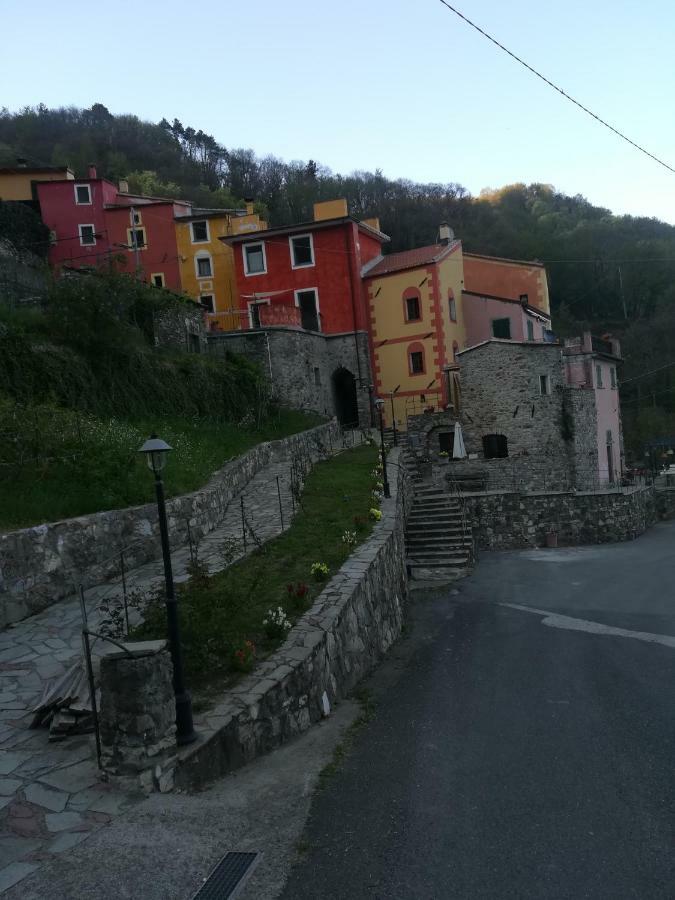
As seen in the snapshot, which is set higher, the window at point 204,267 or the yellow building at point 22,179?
the yellow building at point 22,179

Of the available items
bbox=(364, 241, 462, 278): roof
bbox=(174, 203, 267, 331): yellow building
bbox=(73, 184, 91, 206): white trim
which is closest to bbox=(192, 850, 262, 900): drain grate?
bbox=(364, 241, 462, 278): roof

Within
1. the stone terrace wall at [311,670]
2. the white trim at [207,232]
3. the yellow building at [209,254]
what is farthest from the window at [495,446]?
the white trim at [207,232]

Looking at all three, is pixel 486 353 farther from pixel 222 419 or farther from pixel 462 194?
pixel 462 194

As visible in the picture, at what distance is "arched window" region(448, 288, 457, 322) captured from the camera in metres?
32.0

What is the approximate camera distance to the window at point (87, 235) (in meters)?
38.1

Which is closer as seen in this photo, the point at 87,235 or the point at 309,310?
the point at 309,310

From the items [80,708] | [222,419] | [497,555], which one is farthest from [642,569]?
[80,708]

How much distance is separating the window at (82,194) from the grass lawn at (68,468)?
2736 centimetres

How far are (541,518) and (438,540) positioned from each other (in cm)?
634

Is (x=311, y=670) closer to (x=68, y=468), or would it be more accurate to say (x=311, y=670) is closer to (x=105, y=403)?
(x=68, y=468)

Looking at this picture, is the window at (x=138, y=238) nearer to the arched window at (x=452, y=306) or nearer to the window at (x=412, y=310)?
the window at (x=412, y=310)

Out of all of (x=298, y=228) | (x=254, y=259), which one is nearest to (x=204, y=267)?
(x=254, y=259)

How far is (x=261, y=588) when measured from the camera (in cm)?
1020

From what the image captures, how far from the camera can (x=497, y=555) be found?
22.9 m
